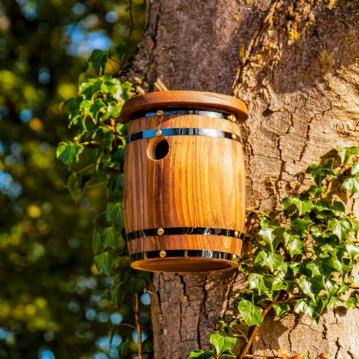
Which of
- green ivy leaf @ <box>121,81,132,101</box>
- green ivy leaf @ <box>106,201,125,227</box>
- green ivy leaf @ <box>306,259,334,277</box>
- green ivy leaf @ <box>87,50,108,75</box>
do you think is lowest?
green ivy leaf @ <box>306,259,334,277</box>

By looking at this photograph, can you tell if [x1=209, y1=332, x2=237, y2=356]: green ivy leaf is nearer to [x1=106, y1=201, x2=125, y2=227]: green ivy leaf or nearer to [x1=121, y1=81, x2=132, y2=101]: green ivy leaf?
[x1=106, y1=201, x2=125, y2=227]: green ivy leaf

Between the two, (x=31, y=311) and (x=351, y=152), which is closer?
(x=351, y=152)

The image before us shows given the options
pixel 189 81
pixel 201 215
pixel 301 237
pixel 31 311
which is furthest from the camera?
pixel 31 311

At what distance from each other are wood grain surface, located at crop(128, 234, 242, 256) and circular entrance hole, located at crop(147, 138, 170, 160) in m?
0.27

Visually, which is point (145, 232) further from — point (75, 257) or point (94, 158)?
point (75, 257)

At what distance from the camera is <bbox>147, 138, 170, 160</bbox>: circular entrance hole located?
2623 mm

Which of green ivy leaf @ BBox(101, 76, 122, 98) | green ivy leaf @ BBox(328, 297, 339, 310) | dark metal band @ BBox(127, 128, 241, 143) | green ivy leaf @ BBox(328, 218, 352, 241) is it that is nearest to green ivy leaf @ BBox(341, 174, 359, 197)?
green ivy leaf @ BBox(328, 218, 352, 241)

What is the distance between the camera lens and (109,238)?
3232mm

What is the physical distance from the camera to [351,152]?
2.89m

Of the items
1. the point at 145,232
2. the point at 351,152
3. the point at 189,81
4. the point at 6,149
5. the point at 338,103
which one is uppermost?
the point at 6,149

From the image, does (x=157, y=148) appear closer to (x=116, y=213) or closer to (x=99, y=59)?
(x=116, y=213)

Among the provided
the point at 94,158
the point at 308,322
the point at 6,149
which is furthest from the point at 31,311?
the point at 308,322

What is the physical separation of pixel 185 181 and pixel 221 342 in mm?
599

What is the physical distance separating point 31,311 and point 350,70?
3.94 metres
